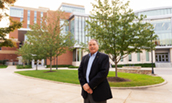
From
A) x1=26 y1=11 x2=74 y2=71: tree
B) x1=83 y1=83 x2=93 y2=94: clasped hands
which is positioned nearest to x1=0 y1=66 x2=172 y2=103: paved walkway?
x1=83 y1=83 x2=93 y2=94: clasped hands

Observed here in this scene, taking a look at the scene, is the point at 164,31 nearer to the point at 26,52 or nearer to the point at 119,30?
the point at 119,30

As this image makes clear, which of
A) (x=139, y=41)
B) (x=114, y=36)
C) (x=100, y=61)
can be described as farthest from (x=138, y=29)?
(x=100, y=61)

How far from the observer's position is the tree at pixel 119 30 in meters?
9.62

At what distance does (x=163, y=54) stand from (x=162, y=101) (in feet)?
145

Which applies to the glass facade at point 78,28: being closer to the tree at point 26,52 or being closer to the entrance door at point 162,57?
the tree at point 26,52

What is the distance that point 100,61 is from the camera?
2.71m

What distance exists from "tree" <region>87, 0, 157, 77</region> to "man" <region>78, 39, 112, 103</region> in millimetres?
6861

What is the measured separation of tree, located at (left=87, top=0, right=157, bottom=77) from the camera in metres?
9.62

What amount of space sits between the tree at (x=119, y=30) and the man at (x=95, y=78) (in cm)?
686

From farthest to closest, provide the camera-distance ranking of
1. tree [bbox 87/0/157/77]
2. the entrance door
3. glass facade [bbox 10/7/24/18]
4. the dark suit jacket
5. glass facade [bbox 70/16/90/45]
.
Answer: glass facade [bbox 10/7/24/18]
the entrance door
glass facade [bbox 70/16/90/45]
tree [bbox 87/0/157/77]
the dark suit jacket

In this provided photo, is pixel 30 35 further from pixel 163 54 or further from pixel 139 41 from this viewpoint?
pixel 163 54

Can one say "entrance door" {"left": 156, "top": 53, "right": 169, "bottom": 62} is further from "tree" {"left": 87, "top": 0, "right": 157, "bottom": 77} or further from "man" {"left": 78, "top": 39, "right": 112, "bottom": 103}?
"man" {"left": 78, "top": 39, "right": 112, "bottom": 103}

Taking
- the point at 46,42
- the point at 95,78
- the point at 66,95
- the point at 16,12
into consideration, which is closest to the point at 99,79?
the point at 95,78

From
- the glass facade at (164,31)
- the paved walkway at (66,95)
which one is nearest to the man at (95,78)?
the paved walkway at (66,95)
